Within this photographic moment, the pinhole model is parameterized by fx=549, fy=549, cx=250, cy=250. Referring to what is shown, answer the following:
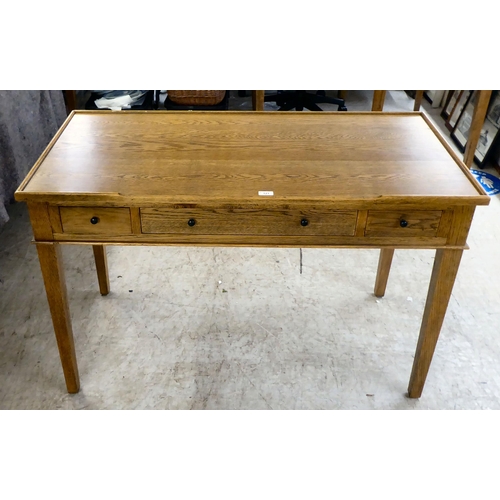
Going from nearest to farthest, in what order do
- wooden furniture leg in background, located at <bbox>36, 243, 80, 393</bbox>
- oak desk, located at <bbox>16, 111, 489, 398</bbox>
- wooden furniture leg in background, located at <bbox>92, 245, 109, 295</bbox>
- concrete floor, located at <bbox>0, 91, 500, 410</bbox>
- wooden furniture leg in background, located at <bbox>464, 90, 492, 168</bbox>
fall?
1. oak desk, located at <bbox>16, 111, 489, 398</bbox>
2. wooden furniture leg in background, located at <bbox>36, 243, 80, 393</bbox>
3. concrete floor, located at <bbox>0, 91, 500, 410</bbox>
4. wooden furniture leg in background, located at <bbox>92, 245, 109, 295</bbox>
5. wooden furniture leg in background, located at <bbox>464, 90, 492, 168</bbox>

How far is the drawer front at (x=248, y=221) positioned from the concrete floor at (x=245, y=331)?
65 centimetres

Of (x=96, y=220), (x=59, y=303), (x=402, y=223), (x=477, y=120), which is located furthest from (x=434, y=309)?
(x=477, y=120)

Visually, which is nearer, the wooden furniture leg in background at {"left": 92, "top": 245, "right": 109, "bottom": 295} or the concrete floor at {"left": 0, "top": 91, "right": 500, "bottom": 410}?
the concrete floor at {"left": 0, "top": 91, "right": 500, "bottom": 410}

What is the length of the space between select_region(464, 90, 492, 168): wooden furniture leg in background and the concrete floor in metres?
0.70

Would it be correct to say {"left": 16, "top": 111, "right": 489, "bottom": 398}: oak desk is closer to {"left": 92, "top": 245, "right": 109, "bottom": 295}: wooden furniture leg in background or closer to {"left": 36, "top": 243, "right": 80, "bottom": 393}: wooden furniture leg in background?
{"left": 36, "top": 243, "right": 80, "bottom": 393}: wooden furniture leg in background

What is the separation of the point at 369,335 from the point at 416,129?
80 centimetres

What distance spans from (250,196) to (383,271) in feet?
3.20

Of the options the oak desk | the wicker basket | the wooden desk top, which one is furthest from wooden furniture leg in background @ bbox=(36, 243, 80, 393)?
the wicker basket

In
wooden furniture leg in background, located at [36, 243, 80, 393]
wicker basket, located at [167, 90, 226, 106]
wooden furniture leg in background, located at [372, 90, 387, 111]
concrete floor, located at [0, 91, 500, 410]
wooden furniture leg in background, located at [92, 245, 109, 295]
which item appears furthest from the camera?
wicker basket, located at [167, 90, 226, 106]

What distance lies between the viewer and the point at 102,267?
2217 mm

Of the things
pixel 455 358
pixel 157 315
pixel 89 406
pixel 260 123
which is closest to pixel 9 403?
pixel 89 406

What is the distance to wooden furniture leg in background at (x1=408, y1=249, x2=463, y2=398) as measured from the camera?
1586mm

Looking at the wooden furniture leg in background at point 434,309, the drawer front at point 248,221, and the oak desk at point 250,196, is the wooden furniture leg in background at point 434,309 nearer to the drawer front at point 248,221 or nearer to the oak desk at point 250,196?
the oak desk at point 250,196

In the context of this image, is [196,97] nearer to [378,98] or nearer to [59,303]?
[378,98]
